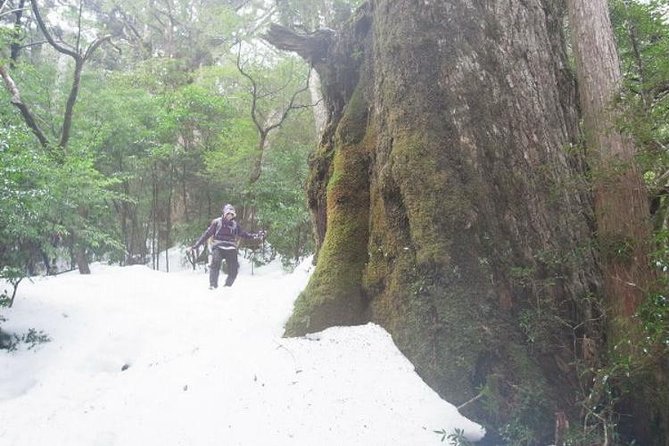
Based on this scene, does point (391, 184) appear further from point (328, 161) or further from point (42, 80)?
point (42, 80)

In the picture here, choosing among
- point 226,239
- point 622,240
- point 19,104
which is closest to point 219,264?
point 226,239

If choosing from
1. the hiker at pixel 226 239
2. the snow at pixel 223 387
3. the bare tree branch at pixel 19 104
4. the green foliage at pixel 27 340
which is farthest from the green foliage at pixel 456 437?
the bare tree branch at pixel 19 104

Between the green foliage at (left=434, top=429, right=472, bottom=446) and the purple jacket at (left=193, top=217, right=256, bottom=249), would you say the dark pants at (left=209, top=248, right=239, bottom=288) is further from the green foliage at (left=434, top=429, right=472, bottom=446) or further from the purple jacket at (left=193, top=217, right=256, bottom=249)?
the green foliage at (left=434, top=429, right=472, bottom=446)

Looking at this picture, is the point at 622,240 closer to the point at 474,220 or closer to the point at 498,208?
the point at 498,208

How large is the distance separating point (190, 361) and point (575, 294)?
2712 millimetres

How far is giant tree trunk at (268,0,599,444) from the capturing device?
9.35 feet

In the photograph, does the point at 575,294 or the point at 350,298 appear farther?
→ the point at 350,298

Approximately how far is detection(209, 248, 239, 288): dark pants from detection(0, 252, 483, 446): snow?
2989 mm

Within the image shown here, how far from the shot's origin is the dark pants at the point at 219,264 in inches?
302

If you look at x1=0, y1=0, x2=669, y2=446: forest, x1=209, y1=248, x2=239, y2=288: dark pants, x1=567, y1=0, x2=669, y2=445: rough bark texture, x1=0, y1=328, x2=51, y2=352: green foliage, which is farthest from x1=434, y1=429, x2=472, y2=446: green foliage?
x1=209, y1=248, x2=239, y2=288: dark pants

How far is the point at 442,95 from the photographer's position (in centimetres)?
331

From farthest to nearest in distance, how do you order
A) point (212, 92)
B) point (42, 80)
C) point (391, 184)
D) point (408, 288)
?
point (212, 92)
point (42, 80)
point (391, 184)
point (408, 288)

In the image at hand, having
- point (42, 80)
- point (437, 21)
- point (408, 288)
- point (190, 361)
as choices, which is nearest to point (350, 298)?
point (408, 288)

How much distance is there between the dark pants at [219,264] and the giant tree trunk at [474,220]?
4.34 m
